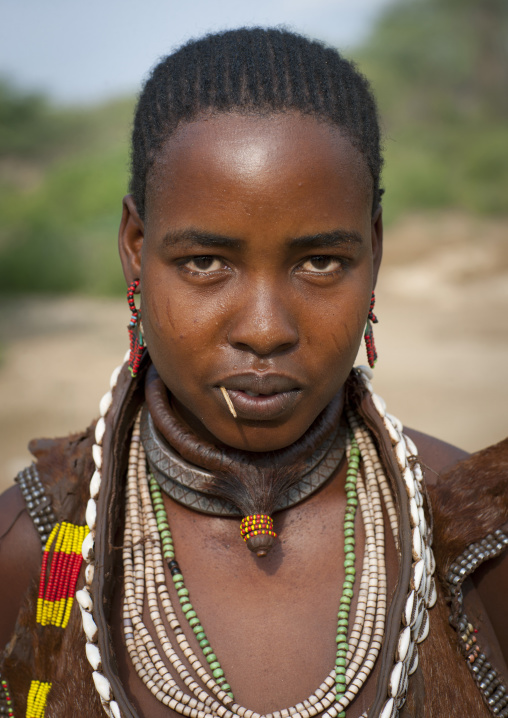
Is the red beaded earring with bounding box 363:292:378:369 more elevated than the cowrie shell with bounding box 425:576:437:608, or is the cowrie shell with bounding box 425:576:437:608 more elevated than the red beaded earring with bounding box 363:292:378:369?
the red beaded earring with bounding box 363:292:378:369

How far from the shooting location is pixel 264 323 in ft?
4.91

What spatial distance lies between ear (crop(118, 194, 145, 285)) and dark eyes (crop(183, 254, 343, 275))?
23cm

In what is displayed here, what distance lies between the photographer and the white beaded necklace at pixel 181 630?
157 centimetres

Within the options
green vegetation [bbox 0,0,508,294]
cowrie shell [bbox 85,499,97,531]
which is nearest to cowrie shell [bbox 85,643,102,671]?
cowrie shell [bbox 85,499,97,531]

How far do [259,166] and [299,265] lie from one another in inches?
8.4

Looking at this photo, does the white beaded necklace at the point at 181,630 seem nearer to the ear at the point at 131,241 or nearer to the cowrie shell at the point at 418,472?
the cowrie shell at the point at 418,472

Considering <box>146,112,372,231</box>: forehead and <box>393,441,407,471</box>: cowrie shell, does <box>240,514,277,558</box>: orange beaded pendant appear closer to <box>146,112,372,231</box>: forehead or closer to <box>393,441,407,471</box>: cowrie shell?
<box>393,441,407,471</box>: cowrie shell

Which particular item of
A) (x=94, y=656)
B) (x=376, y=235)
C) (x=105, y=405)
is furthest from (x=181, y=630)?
(x=376, y=235)

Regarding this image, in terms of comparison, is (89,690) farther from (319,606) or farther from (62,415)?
(62,415)

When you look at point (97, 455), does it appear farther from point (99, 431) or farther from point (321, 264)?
point (321, 264)

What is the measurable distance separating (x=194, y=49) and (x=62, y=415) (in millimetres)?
5605

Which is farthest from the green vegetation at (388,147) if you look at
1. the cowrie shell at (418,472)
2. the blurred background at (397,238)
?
the cowrie shell at (418,472)

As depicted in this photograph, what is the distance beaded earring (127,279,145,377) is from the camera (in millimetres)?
1794

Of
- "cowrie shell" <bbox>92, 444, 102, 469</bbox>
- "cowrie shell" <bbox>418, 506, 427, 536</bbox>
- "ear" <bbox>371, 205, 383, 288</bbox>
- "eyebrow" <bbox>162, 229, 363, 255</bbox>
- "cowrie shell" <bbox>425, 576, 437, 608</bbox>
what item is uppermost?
"ear" <bbox>371, 205, 383, 288</bbox>
